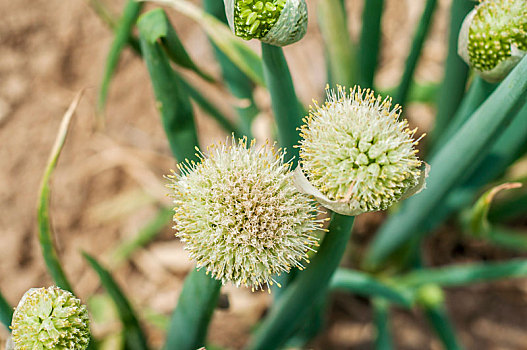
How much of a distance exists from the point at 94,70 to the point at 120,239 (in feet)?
1.71

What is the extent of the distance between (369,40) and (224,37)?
0.33 metres

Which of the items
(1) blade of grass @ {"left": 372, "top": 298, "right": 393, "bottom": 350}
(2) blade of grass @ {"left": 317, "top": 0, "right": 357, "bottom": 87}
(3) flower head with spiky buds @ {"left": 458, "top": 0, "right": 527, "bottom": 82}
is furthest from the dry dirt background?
(3) flower head with spiky buds @ {"left": 458, "top": 0, "right": 527, "bottom": 82}

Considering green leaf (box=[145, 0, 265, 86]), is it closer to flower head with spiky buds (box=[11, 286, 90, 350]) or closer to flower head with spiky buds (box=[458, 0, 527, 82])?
flower head with spiky buds (box=[458, 0, 527, 82])

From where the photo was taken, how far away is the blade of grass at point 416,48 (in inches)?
32.7

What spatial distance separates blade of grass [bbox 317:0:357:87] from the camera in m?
0.88

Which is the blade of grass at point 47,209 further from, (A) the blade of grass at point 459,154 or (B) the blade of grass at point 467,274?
(B) the blade of grass at point 467,274

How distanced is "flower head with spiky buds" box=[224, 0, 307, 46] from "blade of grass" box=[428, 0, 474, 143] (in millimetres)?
455

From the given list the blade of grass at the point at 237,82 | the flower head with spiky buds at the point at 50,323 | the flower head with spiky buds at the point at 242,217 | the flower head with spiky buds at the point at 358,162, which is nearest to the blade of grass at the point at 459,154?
the flower head with spiky buds at the point at 358,162

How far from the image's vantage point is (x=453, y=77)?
3.12 feet

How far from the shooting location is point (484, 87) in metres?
0.68

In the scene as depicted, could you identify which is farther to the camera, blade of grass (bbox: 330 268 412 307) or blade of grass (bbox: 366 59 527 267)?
blade of grass (bbox: 330 268 412 307)

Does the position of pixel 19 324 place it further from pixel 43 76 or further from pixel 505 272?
pixel 43 76

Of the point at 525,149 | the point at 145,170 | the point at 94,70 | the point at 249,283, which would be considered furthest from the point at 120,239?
the point at 525,149

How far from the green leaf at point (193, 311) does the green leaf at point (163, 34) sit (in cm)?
30
